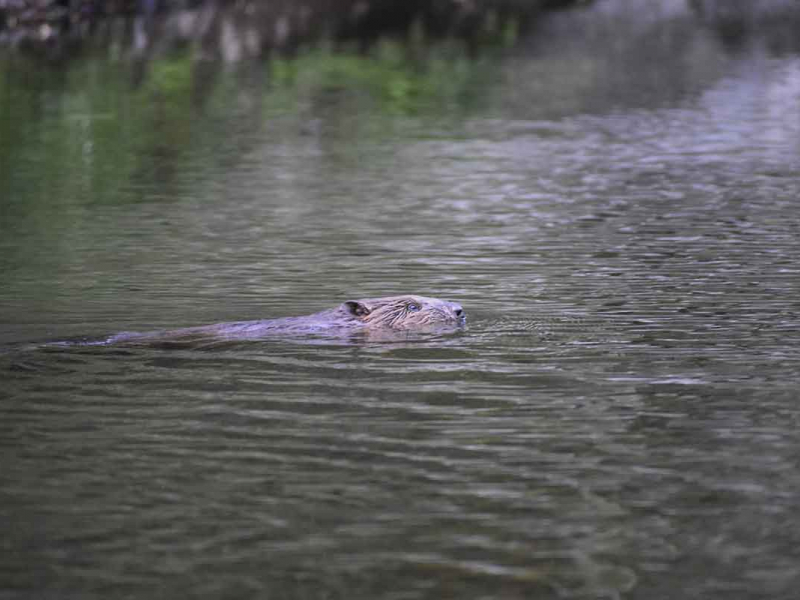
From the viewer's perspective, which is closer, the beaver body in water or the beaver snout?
the beaver body in water

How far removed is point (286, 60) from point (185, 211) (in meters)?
29.7

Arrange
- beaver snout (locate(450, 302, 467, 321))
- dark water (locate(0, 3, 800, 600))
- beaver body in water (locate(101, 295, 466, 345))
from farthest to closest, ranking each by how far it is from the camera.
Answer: beaver snout (locate(450, 302, 467, 321)) → beaver body in water (locate(101, 295, 466, 345)) → dark water (locate(0, 3, 800, 600))

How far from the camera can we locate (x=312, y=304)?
12.8m

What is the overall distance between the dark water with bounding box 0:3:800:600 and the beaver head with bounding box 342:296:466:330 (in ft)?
0.97

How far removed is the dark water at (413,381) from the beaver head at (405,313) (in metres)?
0.30

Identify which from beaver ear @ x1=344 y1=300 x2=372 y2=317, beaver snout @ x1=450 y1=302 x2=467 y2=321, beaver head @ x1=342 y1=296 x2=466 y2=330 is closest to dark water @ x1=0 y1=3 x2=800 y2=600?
beaver snout @ x1=450 y1=302 x2=467 y2=321

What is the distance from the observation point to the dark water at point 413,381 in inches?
260

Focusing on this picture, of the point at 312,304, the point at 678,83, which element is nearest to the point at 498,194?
the point at 312,304

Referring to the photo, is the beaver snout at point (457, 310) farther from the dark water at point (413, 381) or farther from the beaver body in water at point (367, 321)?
the dark water at point (413, 381)

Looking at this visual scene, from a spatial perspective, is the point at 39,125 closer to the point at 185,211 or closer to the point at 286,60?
the point at 185,211

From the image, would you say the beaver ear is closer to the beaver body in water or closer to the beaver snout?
the beaver body in water

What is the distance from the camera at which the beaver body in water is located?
11047 mm

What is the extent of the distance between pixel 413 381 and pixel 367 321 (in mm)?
1618

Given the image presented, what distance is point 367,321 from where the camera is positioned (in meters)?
11.3
